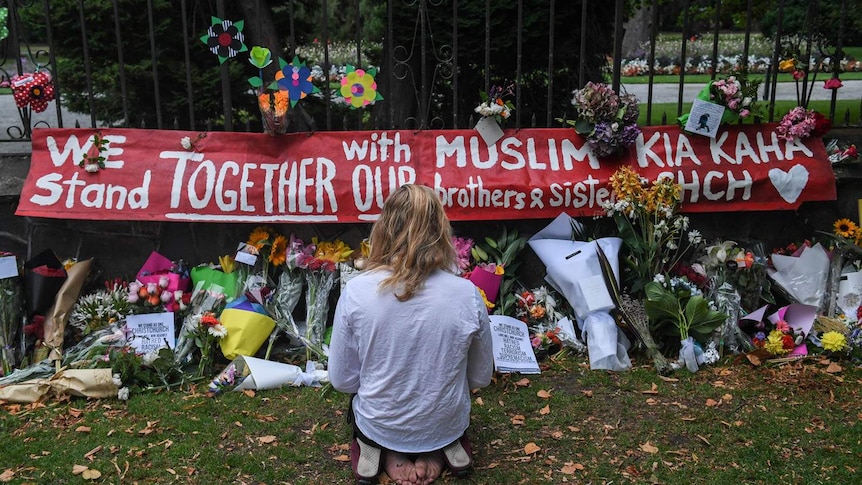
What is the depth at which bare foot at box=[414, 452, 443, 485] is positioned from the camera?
3238mm

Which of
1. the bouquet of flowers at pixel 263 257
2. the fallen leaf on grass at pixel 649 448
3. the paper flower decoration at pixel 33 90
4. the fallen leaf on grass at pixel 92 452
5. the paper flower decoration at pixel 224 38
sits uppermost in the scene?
the paper flower decoration at pixel 224 38

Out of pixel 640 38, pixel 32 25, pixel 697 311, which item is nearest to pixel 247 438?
pixel 697 311

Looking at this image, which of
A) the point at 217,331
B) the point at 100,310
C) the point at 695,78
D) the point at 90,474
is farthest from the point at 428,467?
the point at 695,78

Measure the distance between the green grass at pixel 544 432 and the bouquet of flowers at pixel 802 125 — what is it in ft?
4.92

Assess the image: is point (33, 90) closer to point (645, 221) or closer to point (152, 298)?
point (152, 298)

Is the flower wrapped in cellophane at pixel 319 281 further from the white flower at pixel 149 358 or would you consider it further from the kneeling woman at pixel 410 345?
the kneeling woman at pixel 410 345

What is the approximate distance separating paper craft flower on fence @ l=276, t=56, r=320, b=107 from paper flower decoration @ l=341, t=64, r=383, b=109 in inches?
8.6

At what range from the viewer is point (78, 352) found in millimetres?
4414

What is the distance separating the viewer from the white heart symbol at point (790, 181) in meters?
4.86

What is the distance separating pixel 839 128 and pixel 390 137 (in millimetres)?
2982

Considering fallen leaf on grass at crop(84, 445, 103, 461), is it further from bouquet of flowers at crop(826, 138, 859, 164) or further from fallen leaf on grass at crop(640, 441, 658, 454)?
bouquet of flowers at crop(826, 138, 859, 164)

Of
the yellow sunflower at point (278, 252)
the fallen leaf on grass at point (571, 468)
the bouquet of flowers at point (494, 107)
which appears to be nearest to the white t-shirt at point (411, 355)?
the fallen leaf on grass at point (571, 468)

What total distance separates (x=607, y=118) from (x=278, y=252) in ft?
7.19

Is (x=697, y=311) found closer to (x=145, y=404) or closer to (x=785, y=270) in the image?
(x=785, y=270)
